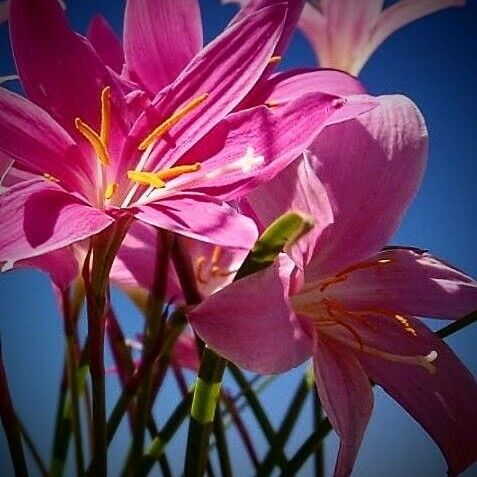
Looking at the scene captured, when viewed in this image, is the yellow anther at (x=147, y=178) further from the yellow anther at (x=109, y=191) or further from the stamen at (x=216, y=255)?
the stamen at (x=216, y=255)

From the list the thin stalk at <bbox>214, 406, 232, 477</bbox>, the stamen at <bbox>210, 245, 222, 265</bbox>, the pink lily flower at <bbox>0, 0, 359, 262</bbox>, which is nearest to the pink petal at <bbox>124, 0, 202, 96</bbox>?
the pink lily flower at <bbox>0, 0, 359, 262</bbox>

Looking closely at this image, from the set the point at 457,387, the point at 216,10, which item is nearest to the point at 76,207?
the point at 457,387

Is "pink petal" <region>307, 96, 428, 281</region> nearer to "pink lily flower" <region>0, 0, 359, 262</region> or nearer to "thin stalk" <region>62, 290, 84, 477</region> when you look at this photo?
"pink lily flower" <region>0, 0, 359, 262</region>

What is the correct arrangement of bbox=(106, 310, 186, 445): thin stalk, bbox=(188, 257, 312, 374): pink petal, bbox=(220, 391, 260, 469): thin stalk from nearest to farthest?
bbox=(188, 257, 312, 374): pink petal, bbox=(106, 310, 186, 445): thin stalk, bbox=(220, 391, 260, 469): thin stalk

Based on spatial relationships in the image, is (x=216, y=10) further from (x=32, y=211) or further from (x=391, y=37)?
(x=32, y=211)

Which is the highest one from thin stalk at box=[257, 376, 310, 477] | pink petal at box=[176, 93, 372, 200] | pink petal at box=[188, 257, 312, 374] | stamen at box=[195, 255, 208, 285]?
pink petal at box=[176, 93, 372, 200]

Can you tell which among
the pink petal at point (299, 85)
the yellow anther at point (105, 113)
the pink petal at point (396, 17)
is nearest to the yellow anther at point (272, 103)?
the pink petal at point (299, 85)
